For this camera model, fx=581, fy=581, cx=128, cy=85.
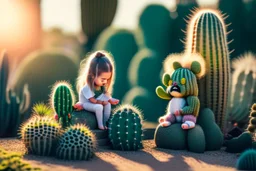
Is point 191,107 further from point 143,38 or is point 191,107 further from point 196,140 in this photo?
point 143,38

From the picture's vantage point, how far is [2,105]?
11.9 m

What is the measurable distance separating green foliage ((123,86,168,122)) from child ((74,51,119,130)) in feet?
28.6

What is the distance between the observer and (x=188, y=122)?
876cm

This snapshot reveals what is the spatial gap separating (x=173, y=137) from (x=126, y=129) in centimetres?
76

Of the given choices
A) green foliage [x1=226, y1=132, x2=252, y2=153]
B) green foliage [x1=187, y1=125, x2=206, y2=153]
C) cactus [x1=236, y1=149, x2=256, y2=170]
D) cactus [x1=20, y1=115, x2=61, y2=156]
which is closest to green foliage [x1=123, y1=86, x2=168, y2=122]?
green foliage [x1=226, y1=132, x2=252, y2=153]

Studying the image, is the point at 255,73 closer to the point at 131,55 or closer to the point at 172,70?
the point at 172,70

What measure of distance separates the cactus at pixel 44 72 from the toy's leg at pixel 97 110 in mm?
6746

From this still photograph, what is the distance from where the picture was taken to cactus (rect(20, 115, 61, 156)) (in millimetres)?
7926

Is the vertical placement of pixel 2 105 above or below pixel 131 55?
below

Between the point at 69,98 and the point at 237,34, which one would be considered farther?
the point at 237,34

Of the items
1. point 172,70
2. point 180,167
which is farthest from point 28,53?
point 180,167

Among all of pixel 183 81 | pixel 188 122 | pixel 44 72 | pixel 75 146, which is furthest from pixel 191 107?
pixel 44 72

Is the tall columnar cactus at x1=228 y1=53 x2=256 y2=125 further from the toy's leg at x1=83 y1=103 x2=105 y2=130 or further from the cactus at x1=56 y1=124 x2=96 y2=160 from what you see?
the cactus at x1=56 y1=124 x2=96 y2=160

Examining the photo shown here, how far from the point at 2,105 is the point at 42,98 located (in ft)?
12.3
